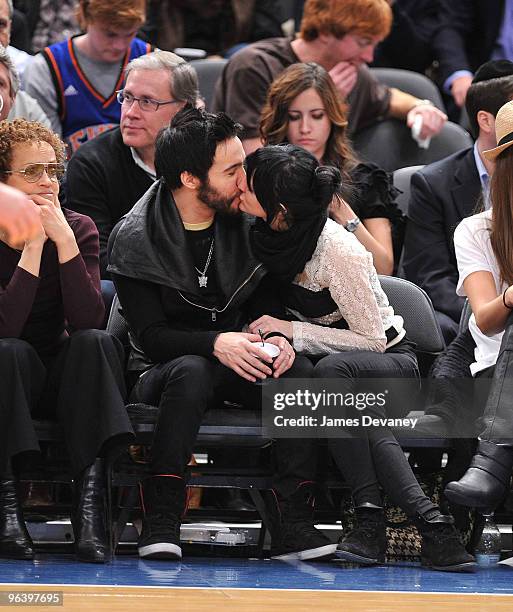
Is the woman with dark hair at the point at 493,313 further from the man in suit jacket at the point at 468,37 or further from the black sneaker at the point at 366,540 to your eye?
the man in suit jacket at the point at 468,37

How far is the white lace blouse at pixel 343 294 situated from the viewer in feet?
11.8

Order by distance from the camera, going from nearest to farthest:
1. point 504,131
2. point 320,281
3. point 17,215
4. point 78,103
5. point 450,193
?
point 17,215, point 320,281, point 504,131, point 450,193, point 78,103

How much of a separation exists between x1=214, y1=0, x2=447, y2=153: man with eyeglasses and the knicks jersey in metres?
0.45

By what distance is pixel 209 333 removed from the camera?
359cm

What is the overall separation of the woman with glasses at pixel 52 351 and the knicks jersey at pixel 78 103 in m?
1.35

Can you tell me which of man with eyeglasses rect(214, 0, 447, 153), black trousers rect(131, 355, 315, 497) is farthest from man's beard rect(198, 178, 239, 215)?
man with eyeglasses rect(214, 0, 447, 153)

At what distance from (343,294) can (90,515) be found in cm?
97

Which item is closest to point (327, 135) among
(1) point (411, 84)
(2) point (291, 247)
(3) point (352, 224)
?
(3) point (352, 224)

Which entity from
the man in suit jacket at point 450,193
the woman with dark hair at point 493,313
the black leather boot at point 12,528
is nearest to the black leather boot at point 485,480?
the woman with dark hair at point 493,313

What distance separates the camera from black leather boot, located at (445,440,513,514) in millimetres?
3312

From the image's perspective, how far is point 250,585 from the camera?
9.78 feet

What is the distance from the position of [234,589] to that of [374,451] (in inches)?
27.8

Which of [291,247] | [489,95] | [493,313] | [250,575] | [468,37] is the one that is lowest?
[250,575]

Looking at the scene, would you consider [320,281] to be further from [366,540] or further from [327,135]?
[327,135]
